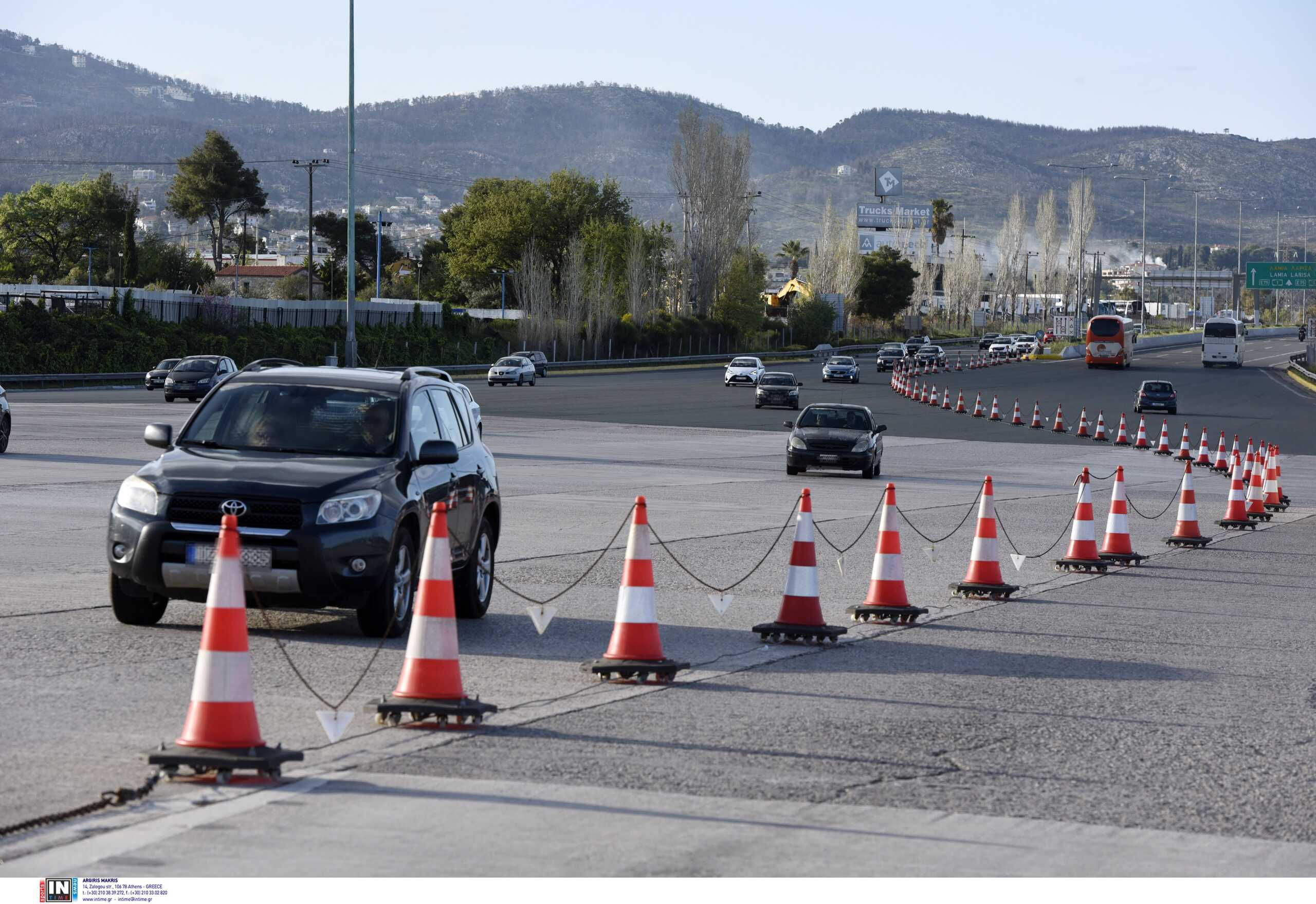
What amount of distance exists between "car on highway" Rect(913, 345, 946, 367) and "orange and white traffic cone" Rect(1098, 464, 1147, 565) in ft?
251

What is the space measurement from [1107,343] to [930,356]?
33.1 feet

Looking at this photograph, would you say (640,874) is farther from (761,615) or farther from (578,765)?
(761,615)

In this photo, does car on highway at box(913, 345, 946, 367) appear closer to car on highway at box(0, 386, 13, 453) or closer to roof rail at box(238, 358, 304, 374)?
car on highway at box(0, 386, 13, 453)

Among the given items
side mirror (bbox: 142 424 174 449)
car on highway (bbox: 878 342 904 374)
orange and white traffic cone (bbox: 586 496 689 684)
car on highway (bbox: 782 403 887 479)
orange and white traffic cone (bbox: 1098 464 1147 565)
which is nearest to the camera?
orange and white traffic cone (bbox: 586 496 689 684)

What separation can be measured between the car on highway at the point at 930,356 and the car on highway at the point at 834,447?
63683mm

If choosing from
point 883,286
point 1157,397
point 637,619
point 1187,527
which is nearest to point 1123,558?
point 1187,527

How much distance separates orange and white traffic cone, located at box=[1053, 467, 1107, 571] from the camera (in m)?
16.4

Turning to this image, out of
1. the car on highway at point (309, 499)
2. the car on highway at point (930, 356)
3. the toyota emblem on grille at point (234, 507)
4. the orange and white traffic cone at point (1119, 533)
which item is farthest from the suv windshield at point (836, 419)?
the car on highway at point (930, 356)

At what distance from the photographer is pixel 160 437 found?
11.6 m

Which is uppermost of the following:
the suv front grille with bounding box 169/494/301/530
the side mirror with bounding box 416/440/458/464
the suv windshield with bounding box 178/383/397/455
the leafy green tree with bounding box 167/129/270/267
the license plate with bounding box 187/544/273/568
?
the leafy green tree with bounding box 167/129/270/267

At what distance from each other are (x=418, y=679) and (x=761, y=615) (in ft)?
15.7

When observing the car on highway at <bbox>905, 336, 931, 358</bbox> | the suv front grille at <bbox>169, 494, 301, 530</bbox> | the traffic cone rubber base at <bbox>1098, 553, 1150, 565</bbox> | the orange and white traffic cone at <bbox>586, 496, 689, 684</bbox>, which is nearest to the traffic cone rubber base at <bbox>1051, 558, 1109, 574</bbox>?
the traffic cone rubber base at <bbox>1098, 553, 1150, 565</bbox>

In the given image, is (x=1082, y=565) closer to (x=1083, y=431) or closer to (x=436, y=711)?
(x=436, y=711)

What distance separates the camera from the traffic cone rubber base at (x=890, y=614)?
1250 centimetres
